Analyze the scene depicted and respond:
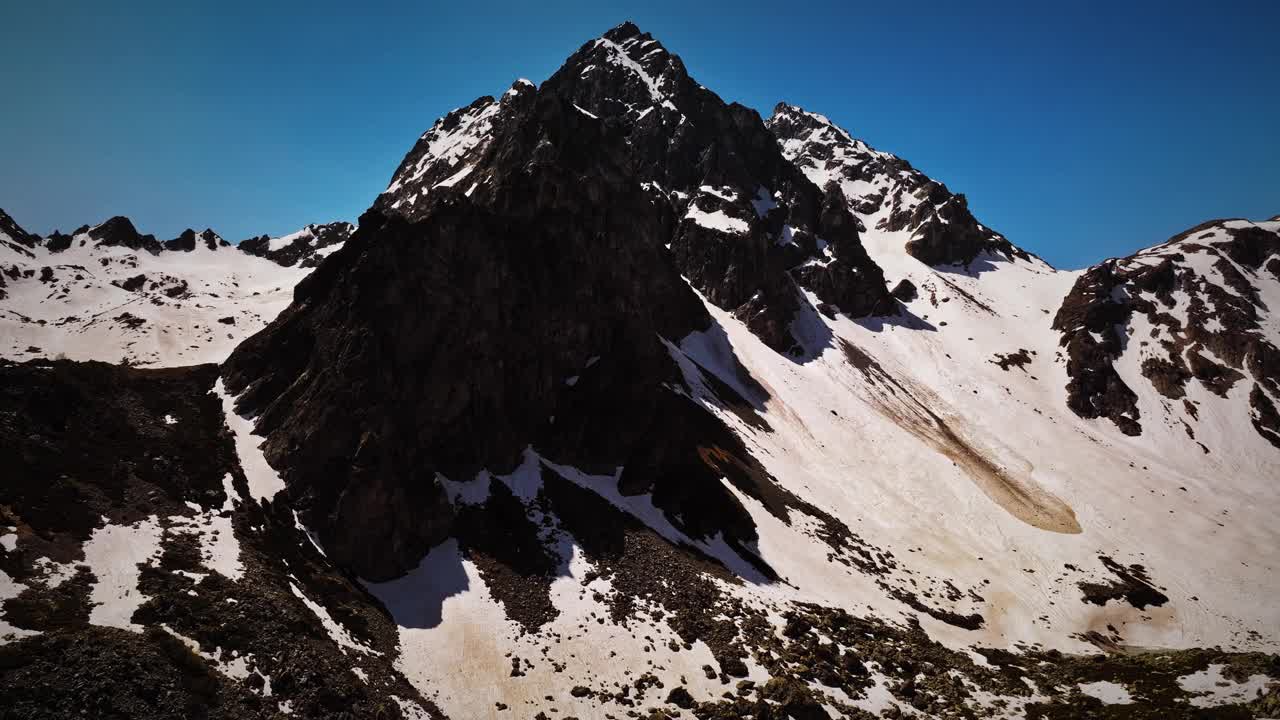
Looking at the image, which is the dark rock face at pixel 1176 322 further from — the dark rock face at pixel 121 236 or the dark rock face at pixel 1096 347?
the dark rock face at pixel 121 236

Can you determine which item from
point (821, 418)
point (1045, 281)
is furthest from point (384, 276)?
point (1045, 281)

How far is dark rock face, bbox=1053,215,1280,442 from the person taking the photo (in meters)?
131

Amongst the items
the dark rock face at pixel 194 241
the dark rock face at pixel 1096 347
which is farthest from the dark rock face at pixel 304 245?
the dark rock face at pixel 1096 347

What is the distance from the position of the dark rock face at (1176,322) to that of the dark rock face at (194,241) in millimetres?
229075

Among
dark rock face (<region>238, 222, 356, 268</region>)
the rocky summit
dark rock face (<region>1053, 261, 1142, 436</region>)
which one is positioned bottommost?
the rocky summit

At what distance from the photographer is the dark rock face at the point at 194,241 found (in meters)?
160

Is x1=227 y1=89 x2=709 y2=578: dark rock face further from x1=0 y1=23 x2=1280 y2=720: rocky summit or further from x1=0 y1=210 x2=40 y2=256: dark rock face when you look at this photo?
x1=0 y1=210 x2=40 y2=256: dark rock face

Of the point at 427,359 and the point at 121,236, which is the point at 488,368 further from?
the point at 121,236

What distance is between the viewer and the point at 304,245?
176 m

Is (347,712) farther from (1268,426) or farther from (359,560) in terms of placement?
(1268,426)

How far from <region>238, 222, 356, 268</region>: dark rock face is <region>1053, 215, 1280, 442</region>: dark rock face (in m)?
196

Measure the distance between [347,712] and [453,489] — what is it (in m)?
23.9

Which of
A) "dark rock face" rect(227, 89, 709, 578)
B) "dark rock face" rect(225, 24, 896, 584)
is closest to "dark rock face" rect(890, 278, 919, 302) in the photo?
"dark rock face" rect(225, 24, 896, 584)

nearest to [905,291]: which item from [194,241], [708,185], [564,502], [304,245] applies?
[708,185]
